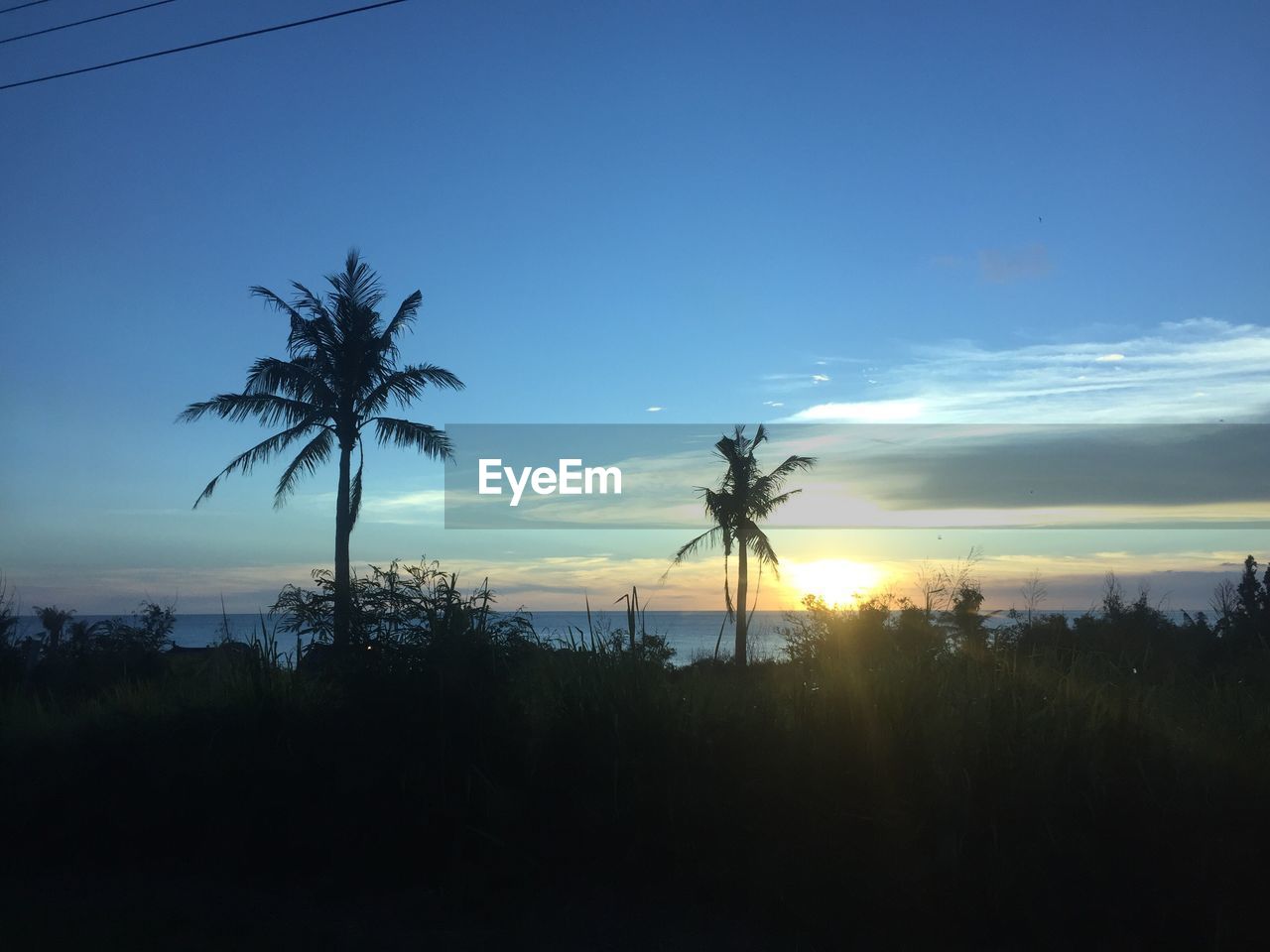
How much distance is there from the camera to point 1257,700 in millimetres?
8219

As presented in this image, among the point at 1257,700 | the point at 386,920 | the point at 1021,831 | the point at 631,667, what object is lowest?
the point at 386,920

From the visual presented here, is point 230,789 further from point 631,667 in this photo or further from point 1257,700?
point 1257,700

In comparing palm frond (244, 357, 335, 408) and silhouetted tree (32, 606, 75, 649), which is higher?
palm frond (244, 357, 335, 408)

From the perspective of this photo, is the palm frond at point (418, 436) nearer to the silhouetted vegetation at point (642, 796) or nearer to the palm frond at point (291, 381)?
the palm frond at point (291, 381)

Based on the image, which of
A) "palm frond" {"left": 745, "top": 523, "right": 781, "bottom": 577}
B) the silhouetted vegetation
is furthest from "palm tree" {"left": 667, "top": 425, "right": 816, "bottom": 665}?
the silhouetted vegetation

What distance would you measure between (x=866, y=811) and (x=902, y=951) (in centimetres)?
92

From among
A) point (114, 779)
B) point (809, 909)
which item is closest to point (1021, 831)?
point (809, 909)

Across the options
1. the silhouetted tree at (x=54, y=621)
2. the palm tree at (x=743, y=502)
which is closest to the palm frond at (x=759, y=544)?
the palm tree at (x=743, y=502)

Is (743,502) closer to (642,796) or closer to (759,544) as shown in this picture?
(759,544)

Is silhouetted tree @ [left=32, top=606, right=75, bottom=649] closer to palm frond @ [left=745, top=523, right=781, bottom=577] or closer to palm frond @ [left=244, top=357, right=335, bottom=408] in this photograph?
palm frond @ [left=244, top=357, right=335, bottom=408]

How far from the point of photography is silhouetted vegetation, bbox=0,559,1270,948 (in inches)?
247

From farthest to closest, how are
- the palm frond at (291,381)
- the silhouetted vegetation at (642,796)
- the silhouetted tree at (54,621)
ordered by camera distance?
the palm frond at (291,381) < the silhouetted tree at (54,621) < the silhouetted vegetation at (642,796)

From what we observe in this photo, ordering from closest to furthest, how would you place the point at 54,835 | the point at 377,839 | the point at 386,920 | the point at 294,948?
the point at 294,948 < the point at 386,920 < the point at 377,839 < the point at 54,835

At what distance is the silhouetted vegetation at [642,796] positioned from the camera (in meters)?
6.27
